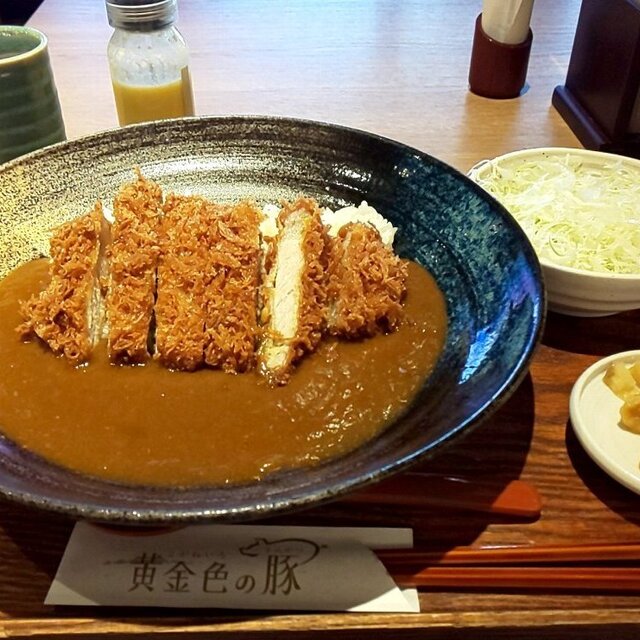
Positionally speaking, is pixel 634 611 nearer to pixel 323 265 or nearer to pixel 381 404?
pixel 381 404

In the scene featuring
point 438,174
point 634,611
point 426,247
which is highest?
point 438,174

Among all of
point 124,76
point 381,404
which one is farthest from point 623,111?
point 124,76

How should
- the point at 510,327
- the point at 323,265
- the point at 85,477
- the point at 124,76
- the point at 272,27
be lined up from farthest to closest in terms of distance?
1. the point at 272,27
2. the point at 124,76
3. the point at 323,265
4. the point at 510,327
5. the point at 85,477

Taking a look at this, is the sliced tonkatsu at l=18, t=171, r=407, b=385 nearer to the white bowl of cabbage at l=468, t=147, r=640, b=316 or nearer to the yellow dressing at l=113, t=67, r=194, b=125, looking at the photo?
the white bowl of cabbage at l=468, t=147, r=640, b=316

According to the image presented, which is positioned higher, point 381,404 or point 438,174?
point 438,174

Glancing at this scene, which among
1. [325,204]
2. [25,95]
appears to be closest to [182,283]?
[325,204]

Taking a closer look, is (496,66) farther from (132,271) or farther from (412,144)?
(132,271)

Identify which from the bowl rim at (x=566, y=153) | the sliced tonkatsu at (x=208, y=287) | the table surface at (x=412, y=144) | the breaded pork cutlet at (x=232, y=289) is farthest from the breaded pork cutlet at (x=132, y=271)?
the bowl rim at (x=566, y=153)

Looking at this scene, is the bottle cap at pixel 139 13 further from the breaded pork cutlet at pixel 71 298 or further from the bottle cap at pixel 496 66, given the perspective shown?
the bottle cap at pixel 496 66
